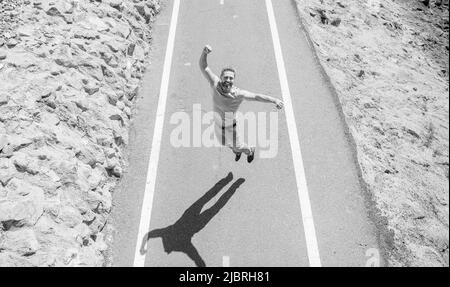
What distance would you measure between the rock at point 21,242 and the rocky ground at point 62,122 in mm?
14

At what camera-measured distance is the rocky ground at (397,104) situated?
8461 mm

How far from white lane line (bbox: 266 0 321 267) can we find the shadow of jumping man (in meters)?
1.15

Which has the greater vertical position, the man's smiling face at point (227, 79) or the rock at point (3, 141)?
the man's smiling face at point (227, 79)

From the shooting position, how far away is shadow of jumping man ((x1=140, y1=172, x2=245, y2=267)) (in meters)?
7.58

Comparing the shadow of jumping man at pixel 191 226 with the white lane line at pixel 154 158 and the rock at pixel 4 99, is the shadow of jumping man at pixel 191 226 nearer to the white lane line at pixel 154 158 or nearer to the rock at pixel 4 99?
the white lane line at pixel 154 158

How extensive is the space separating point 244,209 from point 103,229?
8.14 ft

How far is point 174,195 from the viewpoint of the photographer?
8.49 m

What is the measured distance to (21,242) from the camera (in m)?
6.65

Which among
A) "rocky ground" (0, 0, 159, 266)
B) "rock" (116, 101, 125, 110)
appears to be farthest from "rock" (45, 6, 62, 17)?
"rock" (116, 101, 125, 110)

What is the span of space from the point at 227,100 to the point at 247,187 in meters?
1.79

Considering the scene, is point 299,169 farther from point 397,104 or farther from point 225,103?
point 397,104

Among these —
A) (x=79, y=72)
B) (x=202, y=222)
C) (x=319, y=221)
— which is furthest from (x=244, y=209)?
(x=79, y=72)

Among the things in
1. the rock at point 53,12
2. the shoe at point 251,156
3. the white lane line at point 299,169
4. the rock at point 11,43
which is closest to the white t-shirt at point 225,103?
the shoe at point 251,156
